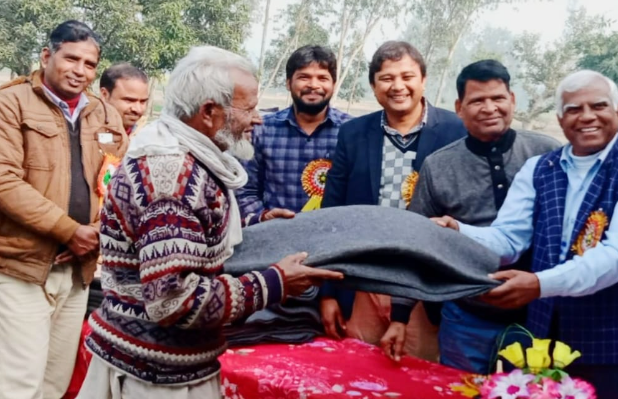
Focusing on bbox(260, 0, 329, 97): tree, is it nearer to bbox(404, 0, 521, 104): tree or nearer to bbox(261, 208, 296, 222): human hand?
bbox(404, 0, 521, 104): tree

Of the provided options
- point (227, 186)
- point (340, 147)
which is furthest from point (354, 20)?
point (227, 186)

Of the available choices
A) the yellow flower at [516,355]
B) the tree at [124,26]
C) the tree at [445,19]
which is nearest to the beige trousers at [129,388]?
the yellow flower at [516,355]

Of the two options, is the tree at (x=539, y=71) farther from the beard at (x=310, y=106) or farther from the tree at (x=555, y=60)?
the beard at (x=310, y=106)

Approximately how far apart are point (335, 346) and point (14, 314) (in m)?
1.51

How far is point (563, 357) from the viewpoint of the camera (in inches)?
69.4

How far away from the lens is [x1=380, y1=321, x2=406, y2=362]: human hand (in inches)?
101

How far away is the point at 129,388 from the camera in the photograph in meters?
1.86

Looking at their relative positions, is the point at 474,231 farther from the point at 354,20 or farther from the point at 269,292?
the point at 354,20

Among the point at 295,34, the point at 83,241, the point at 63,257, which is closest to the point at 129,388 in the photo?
the point at 83,241

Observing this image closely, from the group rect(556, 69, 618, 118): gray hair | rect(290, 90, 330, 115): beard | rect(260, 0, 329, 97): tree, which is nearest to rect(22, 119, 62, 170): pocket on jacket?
rect(290, 90, 330, 115): beard

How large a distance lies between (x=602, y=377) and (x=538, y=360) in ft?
1.74

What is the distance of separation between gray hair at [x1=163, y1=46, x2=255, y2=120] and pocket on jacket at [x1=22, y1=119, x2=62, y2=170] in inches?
59.9

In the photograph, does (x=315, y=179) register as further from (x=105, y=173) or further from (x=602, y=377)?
(x=602, y=377)

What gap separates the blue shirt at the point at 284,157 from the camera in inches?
128
